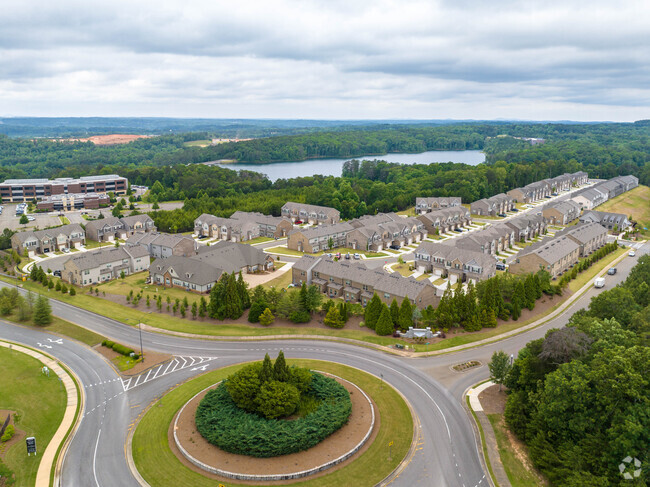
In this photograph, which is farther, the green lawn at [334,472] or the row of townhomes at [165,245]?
the row of townhomes at [165,245]

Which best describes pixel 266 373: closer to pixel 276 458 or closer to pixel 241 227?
pixel 276 458

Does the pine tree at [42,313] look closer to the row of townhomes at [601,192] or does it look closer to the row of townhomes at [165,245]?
the row of townhomes at [165,245]

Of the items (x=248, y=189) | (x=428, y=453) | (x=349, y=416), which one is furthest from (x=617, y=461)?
(x=248, y=189)

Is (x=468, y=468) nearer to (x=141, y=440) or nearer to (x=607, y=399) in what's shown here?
(x=607, y=399)

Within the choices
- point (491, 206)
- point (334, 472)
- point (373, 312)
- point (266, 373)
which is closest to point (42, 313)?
point (266, 373)

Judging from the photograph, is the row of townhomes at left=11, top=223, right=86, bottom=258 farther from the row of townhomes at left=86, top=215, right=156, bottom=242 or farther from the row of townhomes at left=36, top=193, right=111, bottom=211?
the row of townhomes at left=36, top=193, right=111, bottom=211

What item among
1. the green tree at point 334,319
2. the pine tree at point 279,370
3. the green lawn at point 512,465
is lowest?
the green lawn at point 512,465

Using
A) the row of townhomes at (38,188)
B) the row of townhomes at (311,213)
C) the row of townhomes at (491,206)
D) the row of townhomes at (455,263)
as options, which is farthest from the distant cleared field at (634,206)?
the row of townhomes at (38,188)

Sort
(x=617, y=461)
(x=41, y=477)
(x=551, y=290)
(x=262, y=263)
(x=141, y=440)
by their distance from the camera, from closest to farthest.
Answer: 1. (x=617, y=461)
2. (x=41, y=477)
3. (x=141, y=440)
4. (x=551, y=290)
5. (x=262, y=263)
